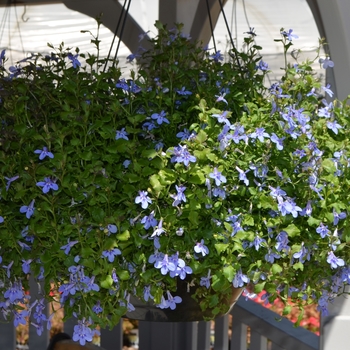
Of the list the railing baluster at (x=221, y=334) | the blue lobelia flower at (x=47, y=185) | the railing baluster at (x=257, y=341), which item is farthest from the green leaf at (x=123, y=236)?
the railing baluster at (x=221, y=334)

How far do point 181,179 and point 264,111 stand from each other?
22cm

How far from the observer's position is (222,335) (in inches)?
93.5

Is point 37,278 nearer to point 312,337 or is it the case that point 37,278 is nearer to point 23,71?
point 23,71

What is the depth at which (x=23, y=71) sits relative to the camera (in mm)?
1146

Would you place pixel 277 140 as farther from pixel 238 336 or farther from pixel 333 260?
pixel 238 336

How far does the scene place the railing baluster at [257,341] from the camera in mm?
2203

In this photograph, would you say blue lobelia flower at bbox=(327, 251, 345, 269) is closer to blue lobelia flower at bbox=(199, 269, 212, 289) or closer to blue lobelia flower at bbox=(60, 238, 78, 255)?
blue lobelia flower at bbox=(199, 269, 212, 289)

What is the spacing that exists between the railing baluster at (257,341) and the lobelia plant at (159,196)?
120 cm

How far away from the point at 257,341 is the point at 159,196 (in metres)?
1.46

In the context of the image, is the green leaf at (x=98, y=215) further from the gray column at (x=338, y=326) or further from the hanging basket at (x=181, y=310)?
the gray column at (x=338, y=326)

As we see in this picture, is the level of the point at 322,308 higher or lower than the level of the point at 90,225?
lower

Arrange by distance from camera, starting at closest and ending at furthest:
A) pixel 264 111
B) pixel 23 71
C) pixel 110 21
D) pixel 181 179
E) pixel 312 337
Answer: pixel 181 179
pixel 264 111
pixel 23 71
pixel 312 337
pixel 110 21

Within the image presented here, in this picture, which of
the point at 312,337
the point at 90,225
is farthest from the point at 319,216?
the point at 312,337

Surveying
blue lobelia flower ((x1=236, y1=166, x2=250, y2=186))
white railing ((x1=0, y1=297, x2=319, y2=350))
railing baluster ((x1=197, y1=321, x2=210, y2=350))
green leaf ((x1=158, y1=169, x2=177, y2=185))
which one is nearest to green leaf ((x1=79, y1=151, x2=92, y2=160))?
green leaf ((x1=158, y1=169, x2=177, y2=185))
